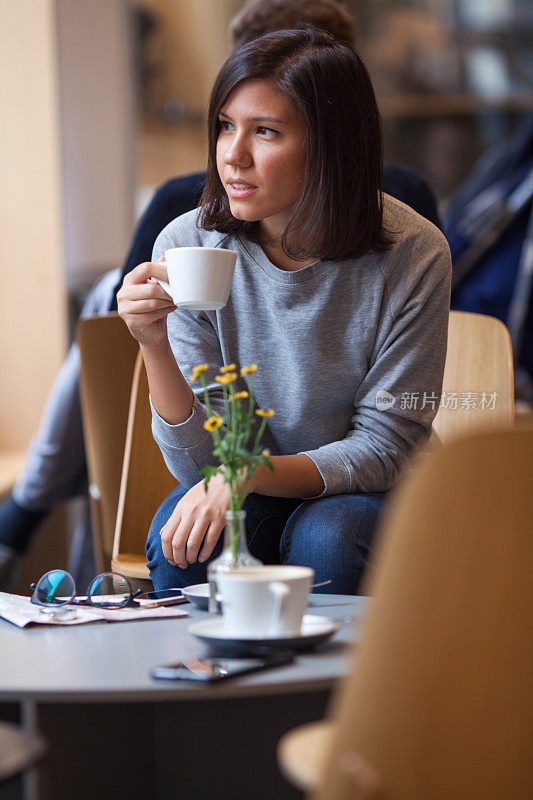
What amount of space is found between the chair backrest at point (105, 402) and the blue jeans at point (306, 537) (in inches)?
21.0

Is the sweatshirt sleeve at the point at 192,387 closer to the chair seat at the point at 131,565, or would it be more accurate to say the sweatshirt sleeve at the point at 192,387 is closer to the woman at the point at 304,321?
the woman at the point at 304,321

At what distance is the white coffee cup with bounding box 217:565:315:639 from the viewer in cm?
86

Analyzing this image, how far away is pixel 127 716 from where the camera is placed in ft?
3.32

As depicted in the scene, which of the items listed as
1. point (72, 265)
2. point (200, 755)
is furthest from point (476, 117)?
point (200, 755)

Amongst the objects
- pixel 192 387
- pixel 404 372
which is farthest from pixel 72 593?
pixel 404 372

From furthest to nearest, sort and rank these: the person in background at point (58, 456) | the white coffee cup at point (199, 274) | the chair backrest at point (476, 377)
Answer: the person in background at point (58, 456), the chair backrest at point (476, 377), the white coffee cup at point (199, 274)

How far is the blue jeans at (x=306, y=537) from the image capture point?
3.95 feet

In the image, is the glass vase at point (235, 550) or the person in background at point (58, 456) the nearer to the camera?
the glass vase at point (235, 550)

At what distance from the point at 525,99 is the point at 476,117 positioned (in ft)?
0.70

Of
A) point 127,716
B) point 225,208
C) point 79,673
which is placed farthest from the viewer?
point 225,208

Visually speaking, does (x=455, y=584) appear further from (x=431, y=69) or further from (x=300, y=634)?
(x=431, y=69)

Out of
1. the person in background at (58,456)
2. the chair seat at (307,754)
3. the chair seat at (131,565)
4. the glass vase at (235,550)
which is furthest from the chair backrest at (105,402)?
the chair seat at (307,754)

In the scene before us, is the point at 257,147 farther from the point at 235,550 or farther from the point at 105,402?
the point at 105,402

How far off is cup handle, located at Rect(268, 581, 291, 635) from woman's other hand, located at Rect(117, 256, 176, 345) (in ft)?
1.38
